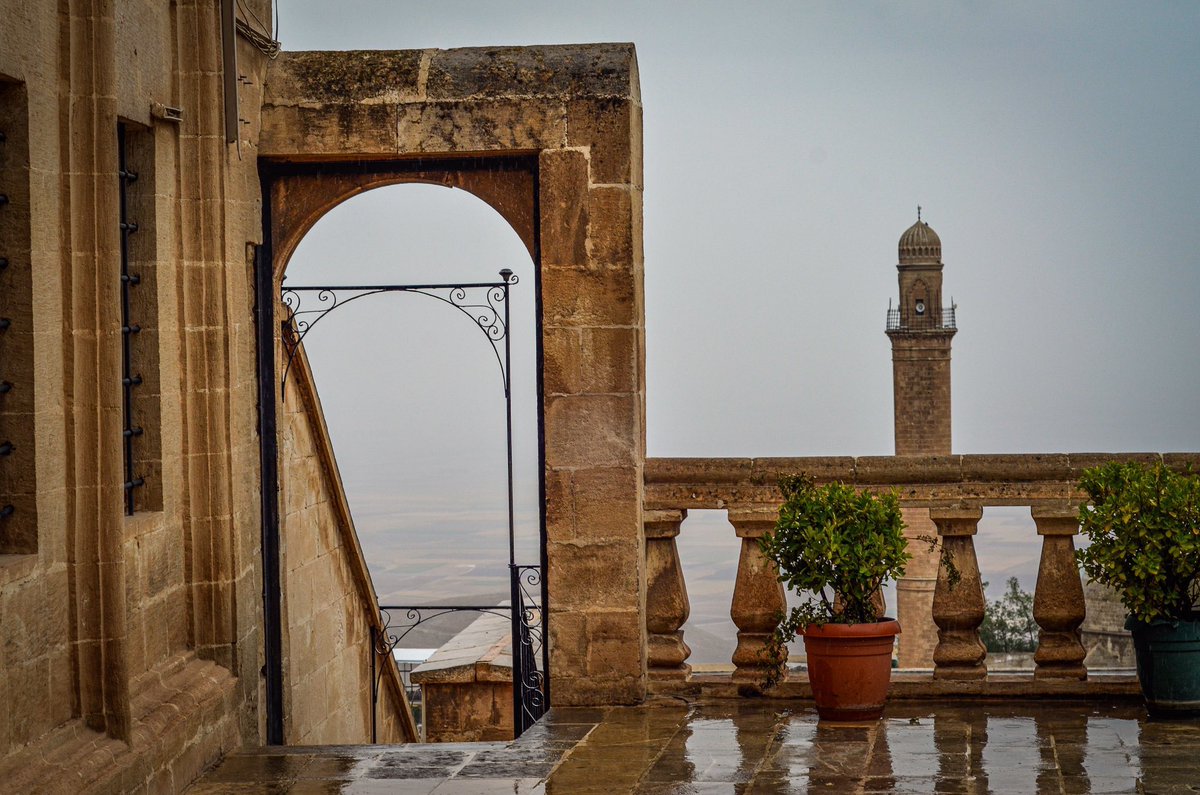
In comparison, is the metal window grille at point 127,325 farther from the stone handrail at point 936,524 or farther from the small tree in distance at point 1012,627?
the small tree in distance at point 1012,627

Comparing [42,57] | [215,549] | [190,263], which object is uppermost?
[42,57]

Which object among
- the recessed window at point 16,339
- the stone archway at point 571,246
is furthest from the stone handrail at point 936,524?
the recessed window at point 16,339

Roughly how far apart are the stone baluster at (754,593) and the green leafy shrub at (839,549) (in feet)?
1.62

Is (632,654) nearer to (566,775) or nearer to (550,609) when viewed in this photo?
(550,609)

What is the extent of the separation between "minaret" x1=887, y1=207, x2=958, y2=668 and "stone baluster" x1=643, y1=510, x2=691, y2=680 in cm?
4824

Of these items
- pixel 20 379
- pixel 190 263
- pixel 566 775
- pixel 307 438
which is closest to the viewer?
pixel 20 379

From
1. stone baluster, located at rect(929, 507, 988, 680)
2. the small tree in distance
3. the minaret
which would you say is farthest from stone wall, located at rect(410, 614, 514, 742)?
the minaret

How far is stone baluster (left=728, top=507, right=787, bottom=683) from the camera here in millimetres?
7219

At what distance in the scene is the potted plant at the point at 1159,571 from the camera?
6.38 m

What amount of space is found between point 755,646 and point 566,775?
5.60ft

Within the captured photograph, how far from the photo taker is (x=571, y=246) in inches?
275

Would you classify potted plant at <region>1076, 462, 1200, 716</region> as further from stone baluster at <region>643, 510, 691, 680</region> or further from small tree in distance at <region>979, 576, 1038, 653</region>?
small tree in distance at <region>979, 576, 1038, 653</region>

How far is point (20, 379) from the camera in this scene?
16.4ft

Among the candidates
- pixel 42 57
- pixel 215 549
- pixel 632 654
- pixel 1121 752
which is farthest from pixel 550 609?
pixel 42 57
